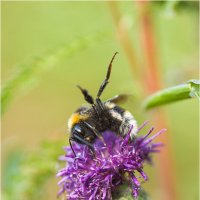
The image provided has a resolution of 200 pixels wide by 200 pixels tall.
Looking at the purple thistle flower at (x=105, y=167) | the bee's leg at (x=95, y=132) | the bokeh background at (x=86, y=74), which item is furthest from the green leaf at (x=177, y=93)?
the bokeh background at (x=86, y=74)

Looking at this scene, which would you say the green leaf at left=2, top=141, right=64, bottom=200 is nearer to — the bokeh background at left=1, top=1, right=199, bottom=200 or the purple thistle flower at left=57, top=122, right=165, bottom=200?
the bokeh background at left=1, top=1, right=199, bottom=200

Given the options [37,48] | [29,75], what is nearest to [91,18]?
[37,48]

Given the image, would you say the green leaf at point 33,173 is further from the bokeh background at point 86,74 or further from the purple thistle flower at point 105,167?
the purple thistle flower at point 105,167

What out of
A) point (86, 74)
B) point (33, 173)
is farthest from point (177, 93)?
point (86, 74)

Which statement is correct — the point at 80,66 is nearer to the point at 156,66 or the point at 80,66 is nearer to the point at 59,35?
the point at 59,35

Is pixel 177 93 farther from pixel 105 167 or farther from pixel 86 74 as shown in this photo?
pixel 86 74

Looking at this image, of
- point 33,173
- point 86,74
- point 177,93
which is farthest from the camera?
point 86,74
